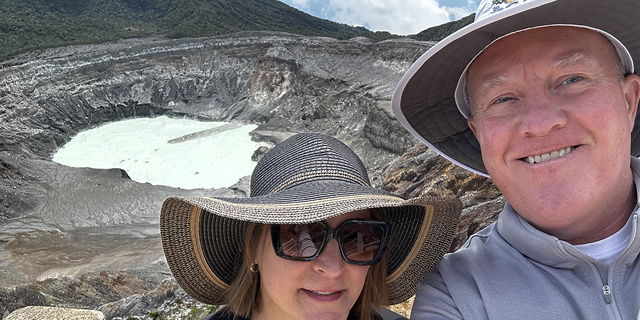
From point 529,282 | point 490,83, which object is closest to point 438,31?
point 490,83

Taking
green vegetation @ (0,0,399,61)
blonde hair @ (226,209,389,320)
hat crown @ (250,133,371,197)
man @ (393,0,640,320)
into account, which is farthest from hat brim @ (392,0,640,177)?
green vegetation @ (0,0,399,61)

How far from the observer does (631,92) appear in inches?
72.7

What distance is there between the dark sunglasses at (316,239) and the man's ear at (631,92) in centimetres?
116

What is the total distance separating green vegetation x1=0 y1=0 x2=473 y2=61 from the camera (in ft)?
134

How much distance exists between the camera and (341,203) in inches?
65.5

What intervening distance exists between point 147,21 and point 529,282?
6438 cm

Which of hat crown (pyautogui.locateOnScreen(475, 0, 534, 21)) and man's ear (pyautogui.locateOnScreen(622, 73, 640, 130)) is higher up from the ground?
hat crown (pyautogui.locateOnScreen(475, 0, 534, 21))

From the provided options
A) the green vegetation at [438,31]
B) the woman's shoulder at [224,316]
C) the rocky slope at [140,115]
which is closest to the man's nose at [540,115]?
the woman's shoulder at [224,316]

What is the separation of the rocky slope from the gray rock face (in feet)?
0.23

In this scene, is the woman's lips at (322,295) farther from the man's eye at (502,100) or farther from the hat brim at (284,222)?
the man's eye at (502,100)

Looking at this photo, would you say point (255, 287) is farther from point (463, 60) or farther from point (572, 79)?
point (572, 79)

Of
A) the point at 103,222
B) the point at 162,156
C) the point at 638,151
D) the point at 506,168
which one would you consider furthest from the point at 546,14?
the point at 162,156

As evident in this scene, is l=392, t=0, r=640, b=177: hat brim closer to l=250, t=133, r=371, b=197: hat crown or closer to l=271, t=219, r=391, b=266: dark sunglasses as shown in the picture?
l=250, t=133, r=371, b=197: hat crown

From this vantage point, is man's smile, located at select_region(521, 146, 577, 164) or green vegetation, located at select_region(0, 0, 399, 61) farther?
green vegetation, located at select_region(0, 0, 399, 61)
